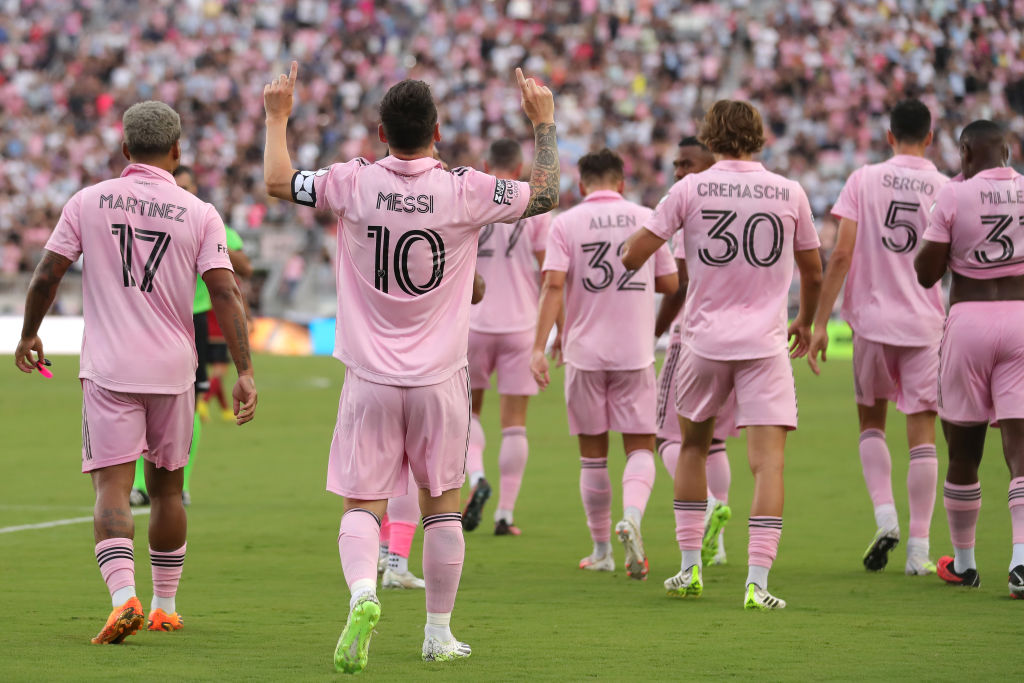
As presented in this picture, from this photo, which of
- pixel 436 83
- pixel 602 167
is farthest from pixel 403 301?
pixel 436 83

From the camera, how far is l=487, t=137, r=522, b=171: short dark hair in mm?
9742

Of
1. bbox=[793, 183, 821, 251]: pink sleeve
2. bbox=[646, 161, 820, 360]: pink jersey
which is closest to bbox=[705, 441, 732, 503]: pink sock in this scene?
bbox=[646, 161, 820, 360]: pink jersey

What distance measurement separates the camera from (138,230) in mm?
6262

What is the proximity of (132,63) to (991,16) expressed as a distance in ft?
84.8

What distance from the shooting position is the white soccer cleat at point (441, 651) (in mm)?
5805

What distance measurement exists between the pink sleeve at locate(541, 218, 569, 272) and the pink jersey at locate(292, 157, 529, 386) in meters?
2.98

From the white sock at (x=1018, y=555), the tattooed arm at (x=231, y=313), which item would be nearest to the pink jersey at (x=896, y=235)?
the white sock at (x=1018, y=555)

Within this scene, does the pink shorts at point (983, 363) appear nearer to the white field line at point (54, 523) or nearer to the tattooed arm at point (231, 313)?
the tattooed arm at point (231, 313)

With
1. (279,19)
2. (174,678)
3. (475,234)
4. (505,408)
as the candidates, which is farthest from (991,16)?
(279,19)

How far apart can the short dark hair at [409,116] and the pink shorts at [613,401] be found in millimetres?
3430

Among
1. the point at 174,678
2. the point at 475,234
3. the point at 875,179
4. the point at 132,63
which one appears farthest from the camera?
the point at 132,63

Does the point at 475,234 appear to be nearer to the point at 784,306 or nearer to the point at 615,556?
the point at 784,306

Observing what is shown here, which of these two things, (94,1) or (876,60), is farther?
(94,1)

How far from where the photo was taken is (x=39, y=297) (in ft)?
20.5
